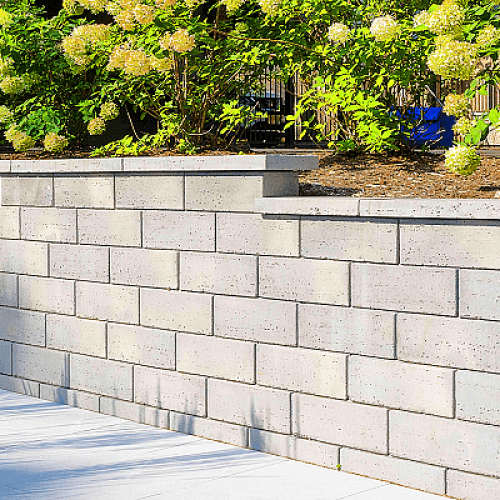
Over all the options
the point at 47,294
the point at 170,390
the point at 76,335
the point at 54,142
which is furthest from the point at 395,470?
the point at 54,142

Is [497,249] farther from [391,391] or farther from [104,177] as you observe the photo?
[104,177]

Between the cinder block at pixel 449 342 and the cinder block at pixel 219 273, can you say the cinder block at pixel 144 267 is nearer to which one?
the cinder block at pixel 219 273

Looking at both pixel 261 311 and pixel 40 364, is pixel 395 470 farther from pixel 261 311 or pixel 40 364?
pixel 40 364

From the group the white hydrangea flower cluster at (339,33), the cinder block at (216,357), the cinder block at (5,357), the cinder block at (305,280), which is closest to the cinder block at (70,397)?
the cinder block at (5,357)

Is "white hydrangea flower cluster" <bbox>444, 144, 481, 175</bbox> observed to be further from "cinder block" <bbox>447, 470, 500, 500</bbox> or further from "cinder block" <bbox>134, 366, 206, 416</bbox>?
"cinder block" <bbox>134, 366, 206, 416</bbox>

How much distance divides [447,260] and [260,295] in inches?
53.0

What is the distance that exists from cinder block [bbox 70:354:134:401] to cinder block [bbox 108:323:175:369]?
0.29ft

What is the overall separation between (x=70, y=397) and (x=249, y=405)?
1.87m

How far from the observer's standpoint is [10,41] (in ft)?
29.1

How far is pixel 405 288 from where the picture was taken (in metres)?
4.68

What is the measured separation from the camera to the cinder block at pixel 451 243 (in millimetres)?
4324

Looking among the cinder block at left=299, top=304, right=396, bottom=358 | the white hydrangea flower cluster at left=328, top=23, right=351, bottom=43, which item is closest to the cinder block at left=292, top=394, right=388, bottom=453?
the cinder block at left=299, top=304, right=396, bottom=358

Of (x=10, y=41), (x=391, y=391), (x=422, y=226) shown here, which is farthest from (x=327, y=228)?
(x=10, y=41)

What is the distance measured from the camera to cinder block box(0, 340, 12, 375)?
717 centimetres
